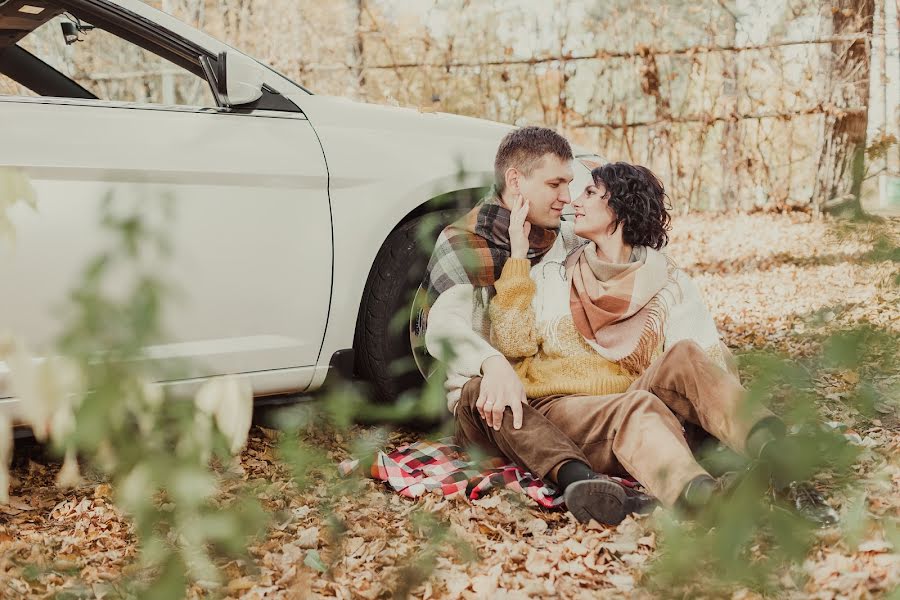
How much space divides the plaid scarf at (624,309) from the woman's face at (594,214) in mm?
105

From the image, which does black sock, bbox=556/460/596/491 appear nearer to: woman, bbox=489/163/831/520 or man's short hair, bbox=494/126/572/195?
woman, bbox=489/163/831/520

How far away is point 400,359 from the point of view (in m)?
3.63

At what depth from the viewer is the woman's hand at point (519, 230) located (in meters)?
3.15

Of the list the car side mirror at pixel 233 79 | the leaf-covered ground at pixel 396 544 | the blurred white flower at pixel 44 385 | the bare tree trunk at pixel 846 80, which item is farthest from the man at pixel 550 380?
the bare tree trunk at pixel 846 80

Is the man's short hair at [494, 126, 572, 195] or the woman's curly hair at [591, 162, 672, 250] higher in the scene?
the man's short hair at [494, 126, 572, 195]

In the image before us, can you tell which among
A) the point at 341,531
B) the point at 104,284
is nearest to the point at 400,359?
the point at 341,531

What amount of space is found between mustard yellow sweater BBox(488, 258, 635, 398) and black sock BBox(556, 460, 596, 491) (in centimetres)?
37

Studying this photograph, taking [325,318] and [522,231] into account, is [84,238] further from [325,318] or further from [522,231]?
[522,231]

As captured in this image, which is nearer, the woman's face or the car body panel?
the car body panel

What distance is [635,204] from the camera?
324 centimetres

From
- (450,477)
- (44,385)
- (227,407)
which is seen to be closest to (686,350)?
(450,477)

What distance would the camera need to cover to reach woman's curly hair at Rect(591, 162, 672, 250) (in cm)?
324

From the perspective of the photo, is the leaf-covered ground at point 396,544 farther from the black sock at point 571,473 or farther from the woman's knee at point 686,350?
the woman's knee at point 686,350

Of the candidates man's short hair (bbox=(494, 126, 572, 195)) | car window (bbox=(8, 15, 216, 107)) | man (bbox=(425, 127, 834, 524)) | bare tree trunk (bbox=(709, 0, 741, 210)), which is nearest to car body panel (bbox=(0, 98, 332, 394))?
man (bbox=(425, 127, 834, 524))
